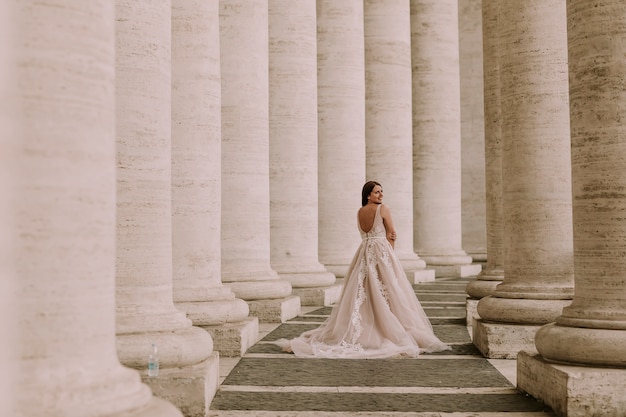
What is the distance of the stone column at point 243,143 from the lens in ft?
101

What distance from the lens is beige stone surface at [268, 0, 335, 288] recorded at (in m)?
38.0

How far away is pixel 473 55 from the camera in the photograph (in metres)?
77.6

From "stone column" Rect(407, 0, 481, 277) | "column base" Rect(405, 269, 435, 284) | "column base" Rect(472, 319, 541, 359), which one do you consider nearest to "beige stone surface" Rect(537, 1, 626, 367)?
"column base" Rect(472, 319, 541, 359)

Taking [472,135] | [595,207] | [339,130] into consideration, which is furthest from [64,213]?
[472,135]

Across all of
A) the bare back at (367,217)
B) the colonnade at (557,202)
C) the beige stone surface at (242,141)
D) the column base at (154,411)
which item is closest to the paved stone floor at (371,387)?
the colonnade at (557,202)

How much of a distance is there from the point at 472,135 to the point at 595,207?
59.4m

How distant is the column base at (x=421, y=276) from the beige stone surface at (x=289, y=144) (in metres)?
16.3

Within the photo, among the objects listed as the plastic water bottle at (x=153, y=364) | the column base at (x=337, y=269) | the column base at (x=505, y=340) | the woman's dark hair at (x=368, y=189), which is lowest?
the column base at (x=505, y=340)

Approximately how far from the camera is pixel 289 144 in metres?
38.1

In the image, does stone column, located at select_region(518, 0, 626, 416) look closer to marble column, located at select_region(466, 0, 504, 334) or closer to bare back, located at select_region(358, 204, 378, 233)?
bare back, located at select_region(358, 204, 378, 233)

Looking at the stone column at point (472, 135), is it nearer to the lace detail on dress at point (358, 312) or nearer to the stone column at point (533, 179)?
the lace detail on dress at point (358, 312)

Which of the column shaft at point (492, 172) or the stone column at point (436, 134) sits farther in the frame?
the stone column at point (436, 134)

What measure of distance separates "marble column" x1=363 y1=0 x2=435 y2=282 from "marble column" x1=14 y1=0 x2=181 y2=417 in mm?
43535

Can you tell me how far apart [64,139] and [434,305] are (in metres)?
31.5
